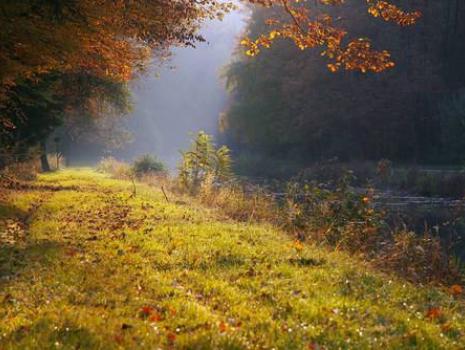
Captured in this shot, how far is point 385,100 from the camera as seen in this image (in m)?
46.1

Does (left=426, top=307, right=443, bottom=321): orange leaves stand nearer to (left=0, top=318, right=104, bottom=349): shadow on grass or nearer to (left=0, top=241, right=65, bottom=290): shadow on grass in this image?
(left=0, top=318, right=104, bottom=349): shadow on grass

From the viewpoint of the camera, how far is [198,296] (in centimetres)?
703

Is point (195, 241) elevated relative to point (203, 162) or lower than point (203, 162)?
lower

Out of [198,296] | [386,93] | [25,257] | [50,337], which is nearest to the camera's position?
[50,337]

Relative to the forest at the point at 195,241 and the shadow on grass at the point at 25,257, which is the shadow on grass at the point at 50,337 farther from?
the shadow on grass at the point at 25,257

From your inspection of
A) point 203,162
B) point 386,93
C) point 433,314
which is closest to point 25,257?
point 433,314

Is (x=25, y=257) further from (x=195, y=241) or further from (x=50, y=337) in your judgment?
(x=50, y=337)

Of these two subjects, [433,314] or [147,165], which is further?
[147,165]

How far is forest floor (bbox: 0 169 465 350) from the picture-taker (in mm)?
5570

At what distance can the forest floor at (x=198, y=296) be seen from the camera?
5570 mm

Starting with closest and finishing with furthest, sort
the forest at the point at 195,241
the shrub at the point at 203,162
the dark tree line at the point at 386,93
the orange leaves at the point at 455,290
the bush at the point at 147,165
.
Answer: the forest at the point at 195,241
the orange leaves at the point at 455,290
the shrub at the point at 203,162
the bush at the point at 147,165
the dark tree line at the point at 386,93

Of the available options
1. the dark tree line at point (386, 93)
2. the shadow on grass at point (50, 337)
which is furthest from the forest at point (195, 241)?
the dark tree line at point (386, 93)

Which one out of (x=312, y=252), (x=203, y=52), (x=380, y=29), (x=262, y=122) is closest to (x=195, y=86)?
(x=203, y=52)

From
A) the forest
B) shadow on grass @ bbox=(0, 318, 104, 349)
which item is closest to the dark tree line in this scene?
the forest
